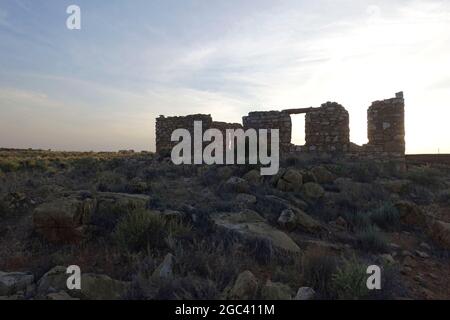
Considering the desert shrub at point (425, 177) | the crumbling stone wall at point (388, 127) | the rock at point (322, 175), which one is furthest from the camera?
the crumbling stone wall at point (388, 127)

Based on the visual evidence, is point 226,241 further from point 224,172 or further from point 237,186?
point 224,172

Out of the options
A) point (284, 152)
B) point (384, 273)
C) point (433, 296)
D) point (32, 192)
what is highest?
point (284, 152)

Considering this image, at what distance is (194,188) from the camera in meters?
9.73

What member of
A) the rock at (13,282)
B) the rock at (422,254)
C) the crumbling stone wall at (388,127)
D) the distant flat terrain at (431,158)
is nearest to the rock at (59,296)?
the rock at (13,282)

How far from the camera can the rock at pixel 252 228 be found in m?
5.63

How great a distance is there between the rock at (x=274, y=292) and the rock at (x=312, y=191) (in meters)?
5.06

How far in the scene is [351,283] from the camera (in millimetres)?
4137

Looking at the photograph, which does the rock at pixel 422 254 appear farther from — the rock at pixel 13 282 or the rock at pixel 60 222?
the rock at pixel 13 282

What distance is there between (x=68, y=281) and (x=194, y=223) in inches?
96.3

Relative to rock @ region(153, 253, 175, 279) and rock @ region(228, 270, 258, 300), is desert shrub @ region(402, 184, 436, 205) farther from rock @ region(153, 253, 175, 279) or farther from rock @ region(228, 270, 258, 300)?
rock @ region(153, 253, 175, 279)

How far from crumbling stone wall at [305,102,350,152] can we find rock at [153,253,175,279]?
11.7 metres
